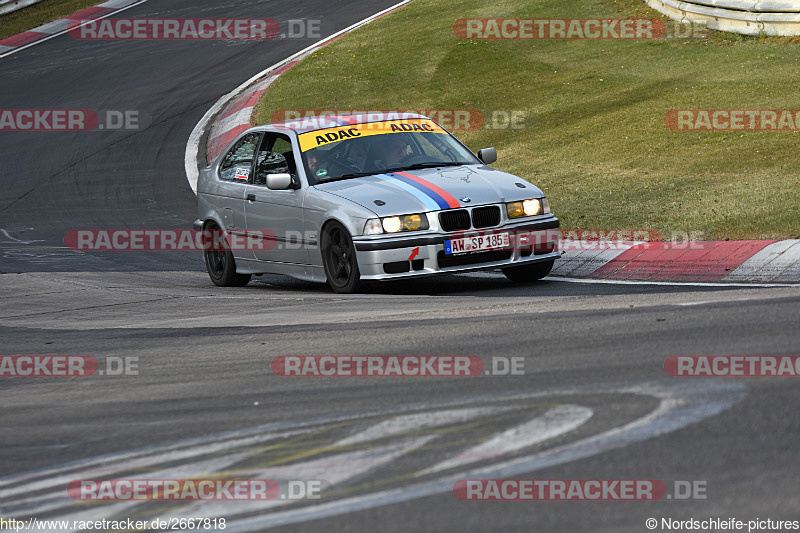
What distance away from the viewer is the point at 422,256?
960 centimetres

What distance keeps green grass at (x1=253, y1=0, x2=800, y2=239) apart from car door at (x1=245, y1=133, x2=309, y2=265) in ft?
10.1

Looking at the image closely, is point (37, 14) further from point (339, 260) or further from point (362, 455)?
point (362, 455)

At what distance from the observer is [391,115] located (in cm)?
1138

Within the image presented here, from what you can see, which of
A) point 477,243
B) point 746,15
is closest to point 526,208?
point 477,243

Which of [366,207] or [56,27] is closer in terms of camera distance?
[366,207]

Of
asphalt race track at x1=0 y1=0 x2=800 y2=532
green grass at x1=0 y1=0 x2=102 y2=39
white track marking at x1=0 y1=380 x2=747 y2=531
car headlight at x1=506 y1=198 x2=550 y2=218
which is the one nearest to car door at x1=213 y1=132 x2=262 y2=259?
asphalt race track at x1=0 y1=0 x2=800 y2=532

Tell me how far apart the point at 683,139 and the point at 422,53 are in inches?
Result: 403

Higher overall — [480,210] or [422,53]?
[422,53]

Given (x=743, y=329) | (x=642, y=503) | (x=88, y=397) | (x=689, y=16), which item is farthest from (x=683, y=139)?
(x=642, y=503)

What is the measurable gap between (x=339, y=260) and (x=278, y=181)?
0.97 m

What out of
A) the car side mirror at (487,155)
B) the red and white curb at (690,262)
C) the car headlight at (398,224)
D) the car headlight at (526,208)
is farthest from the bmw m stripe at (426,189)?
the red and white curb at (690,262)

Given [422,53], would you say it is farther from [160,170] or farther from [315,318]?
[315,318]

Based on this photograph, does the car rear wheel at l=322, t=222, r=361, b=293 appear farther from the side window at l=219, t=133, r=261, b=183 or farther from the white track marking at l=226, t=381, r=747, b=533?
the white track marking at l=226, t=381, r=747, b=533

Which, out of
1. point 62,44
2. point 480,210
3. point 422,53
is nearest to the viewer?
point 480,210
